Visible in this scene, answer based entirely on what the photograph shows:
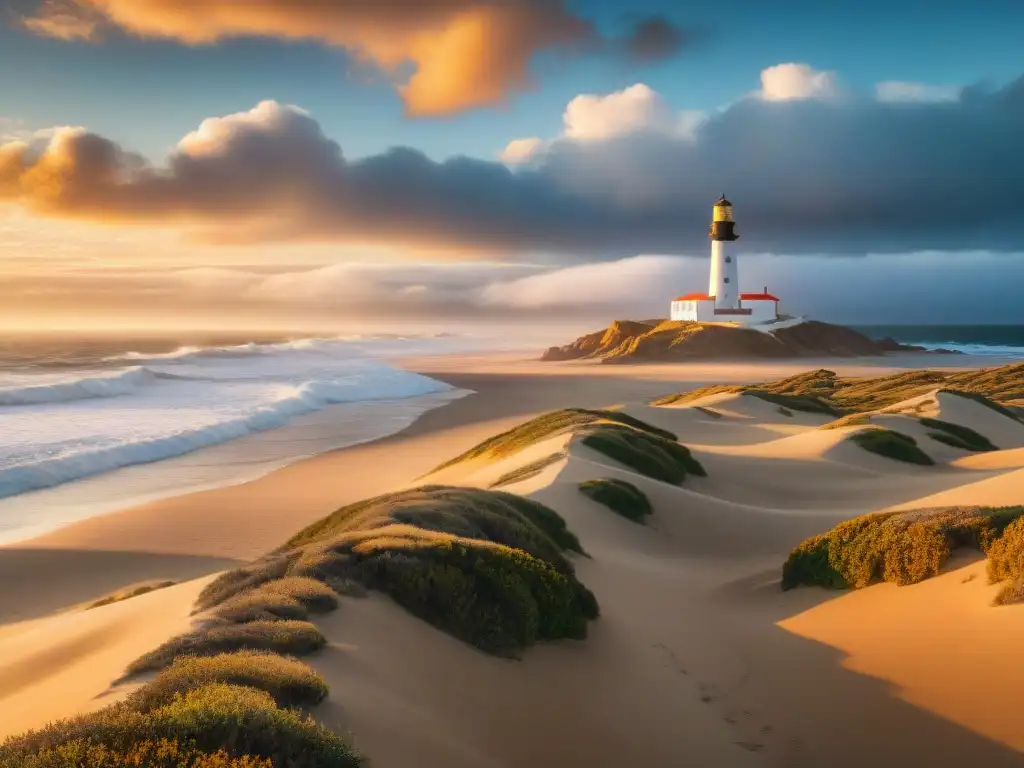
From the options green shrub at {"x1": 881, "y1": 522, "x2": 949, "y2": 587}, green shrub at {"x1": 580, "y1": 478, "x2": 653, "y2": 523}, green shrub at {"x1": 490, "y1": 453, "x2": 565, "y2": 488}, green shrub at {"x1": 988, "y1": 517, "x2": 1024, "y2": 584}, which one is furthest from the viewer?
green shrub at {"x1": 490, "y1": 453, "x2": 565, "y2": 488}

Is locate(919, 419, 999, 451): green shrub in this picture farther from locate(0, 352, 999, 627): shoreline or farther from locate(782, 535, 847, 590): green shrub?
locate(782, 535, 847, 590): green shrub

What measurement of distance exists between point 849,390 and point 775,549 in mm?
34863

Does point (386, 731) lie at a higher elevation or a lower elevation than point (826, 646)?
higher

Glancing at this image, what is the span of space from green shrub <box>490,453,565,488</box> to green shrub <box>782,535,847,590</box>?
7.27 metres

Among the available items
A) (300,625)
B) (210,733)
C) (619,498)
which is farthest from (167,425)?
(210,733)

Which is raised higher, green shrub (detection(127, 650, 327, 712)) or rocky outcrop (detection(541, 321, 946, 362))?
rocky outcrop (detection(541, 321, 946, 362))

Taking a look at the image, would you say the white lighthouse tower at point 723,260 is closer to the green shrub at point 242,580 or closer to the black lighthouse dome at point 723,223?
the black lighthouse dome at point 723,223

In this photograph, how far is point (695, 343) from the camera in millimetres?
84875

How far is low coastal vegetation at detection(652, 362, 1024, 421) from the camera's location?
38688 mm

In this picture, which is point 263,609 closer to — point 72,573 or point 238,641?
point 238,641

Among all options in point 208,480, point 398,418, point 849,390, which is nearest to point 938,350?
point 849,390

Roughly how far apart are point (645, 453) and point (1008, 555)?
12.3 metres

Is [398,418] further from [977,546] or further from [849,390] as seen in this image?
[977,546]

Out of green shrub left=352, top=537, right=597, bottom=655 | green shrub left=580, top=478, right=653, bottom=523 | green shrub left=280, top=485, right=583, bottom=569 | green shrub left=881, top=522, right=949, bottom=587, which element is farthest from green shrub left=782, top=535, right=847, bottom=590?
green shrub left=580, top=478, right=653, bottom=523
